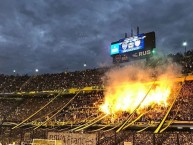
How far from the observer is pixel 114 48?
31.6m

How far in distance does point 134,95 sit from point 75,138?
9.51m

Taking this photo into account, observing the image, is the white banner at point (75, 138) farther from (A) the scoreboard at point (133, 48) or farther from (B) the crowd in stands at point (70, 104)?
(A) the scoreboard at point (133, 48)

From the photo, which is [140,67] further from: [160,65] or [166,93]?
[166,93]

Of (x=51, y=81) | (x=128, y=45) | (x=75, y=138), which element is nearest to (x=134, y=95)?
(x=128, y=45)

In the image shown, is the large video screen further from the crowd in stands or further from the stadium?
the crowd in stands

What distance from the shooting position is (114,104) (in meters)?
29.5

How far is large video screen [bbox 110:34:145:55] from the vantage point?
29.2 metres

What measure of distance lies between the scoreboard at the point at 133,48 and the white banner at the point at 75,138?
11105 millimetres

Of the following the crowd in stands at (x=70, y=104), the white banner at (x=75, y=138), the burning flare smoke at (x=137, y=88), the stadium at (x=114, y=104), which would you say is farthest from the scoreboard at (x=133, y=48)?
the white banner at (x=75, y=138)

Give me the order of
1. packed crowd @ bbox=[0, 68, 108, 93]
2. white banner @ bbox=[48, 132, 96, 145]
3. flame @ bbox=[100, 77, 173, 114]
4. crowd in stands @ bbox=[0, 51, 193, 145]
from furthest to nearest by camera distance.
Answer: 1. packed crowd @ bbox=[0, 68, 108, 93]
2. flame @ bbox=[100, 77, 173, 114]
3. crowd in stands @ bbox=[0, 51, 193, 145]
4. white banner @ bbox=[48, 132, 96, 145]

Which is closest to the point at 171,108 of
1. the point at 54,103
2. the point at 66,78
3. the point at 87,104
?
the point at 87,104

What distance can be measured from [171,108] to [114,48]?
9.87 m

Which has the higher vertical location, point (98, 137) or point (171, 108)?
point (171, 108)

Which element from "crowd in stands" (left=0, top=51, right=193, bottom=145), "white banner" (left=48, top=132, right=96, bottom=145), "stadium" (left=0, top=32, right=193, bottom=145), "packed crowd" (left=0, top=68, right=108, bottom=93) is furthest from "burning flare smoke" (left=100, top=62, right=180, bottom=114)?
"white banner" (left=48, top=132, right=96, bottom=145)
